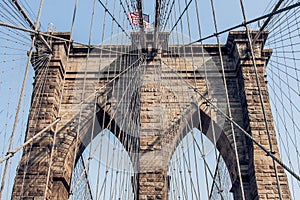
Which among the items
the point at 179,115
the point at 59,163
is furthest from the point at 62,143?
the point at 179,115

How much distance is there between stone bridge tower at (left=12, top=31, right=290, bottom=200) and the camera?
852 centimetres

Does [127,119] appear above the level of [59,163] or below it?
above

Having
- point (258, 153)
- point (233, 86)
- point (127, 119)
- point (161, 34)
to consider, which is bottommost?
point (258, 153)

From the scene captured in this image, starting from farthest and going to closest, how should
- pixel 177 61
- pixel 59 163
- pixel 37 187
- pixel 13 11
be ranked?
pixel 177 61
pixel 59 163
pixel 37 187
pixel 13 11

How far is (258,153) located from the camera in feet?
27.9

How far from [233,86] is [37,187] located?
4.99 m

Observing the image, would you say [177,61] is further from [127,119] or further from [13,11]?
[13,11]

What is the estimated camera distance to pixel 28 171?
848 centimetres

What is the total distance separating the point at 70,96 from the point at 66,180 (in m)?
2.03

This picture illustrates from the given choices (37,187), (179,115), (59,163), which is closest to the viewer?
(37,187)

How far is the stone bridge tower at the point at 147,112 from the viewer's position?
8.52 meters

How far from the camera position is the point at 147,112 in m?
9.53

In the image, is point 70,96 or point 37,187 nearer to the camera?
point 37,187

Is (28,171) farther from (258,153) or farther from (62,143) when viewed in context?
(258,153)
